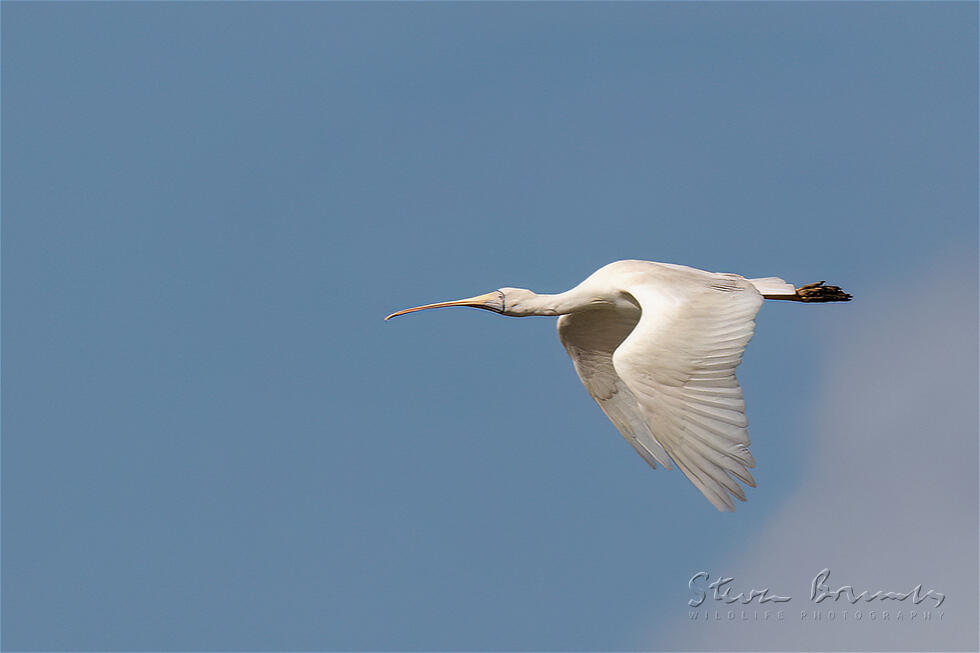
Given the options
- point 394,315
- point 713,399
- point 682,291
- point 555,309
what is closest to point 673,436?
point 713,399

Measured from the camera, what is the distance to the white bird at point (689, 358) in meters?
18.6

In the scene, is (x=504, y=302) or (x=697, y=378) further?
(x=504, y=302)

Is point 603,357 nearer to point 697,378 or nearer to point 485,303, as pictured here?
point 485,303

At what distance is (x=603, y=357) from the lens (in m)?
22.9

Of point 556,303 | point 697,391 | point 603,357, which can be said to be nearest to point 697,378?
point 697,391

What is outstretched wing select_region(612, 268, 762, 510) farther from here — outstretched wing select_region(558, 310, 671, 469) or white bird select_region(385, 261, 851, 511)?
outstretched wing select_region(558, 310, 671, 469)

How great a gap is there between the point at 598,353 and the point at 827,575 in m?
4.42

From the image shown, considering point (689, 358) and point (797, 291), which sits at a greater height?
point (797, 291)

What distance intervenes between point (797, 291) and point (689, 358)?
4287 millimetres

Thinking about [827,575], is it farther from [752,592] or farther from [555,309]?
[555,309]

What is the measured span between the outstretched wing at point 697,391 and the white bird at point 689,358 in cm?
1

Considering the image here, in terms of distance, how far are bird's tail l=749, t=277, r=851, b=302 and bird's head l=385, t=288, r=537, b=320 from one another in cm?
285

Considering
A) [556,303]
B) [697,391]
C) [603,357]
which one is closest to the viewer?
[697,391]

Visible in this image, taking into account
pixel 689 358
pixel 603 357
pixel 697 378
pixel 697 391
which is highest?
pixel 603 357
